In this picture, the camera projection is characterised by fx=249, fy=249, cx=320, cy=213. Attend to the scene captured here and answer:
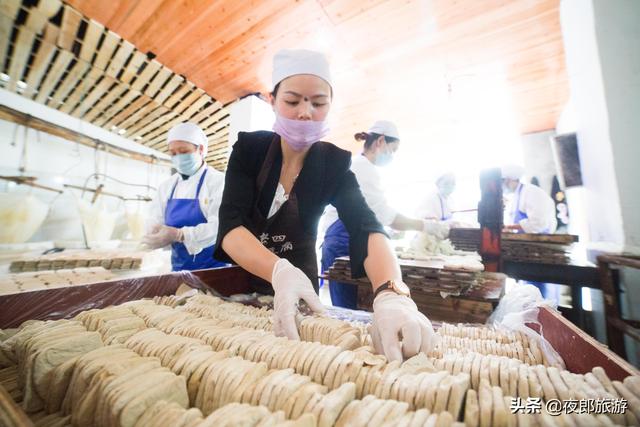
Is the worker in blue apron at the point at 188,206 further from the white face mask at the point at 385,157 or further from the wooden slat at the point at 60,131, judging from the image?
the wooden slat at the point at 60,131

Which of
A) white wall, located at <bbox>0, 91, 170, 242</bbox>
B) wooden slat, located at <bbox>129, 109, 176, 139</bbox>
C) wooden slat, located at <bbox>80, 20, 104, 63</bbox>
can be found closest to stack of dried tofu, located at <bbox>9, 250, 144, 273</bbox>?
white wall, located at <bbox>0, 91, 170, 242</bbox>

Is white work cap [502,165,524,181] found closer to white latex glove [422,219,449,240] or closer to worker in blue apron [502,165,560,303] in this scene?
worker in blue apron [502,165,560,303]

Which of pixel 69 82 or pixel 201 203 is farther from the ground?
pixel 69 82

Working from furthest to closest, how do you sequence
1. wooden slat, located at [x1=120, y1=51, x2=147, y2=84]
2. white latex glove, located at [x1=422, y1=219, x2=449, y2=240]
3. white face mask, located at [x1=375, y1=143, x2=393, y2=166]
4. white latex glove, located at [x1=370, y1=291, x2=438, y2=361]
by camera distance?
wooden slat, located at [x1=120, y1=51, x2=147, y2=84] → white latex glove, located at [x1=422, y1=219, x2=449, y2=240] → white face mask, located at [x1=375, y1=143, x2=393, y2=166] → white latex glove, located at [x1=370, y1=291, x2=438, y2=361]

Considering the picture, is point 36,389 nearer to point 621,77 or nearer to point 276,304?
point 276,304

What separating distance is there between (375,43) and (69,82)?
19.0 ft

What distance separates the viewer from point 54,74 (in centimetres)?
462

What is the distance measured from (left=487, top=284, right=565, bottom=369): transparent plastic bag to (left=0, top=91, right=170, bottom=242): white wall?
27.5 feet

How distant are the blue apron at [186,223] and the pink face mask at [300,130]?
74.3 inches

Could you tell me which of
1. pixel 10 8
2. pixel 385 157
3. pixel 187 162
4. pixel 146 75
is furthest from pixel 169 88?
pixel 385 157

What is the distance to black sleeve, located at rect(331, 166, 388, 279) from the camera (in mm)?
1592

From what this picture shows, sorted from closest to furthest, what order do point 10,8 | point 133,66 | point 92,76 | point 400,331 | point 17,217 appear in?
1. point 400,331
2. point 10,8
3. point 133,66
4. point 92,76
5. point 17,217

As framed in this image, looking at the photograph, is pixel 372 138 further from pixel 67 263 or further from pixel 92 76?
pixel 92 76

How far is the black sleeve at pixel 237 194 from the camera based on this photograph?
1504 mm
